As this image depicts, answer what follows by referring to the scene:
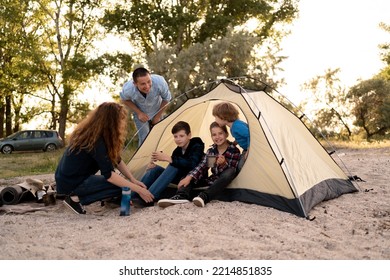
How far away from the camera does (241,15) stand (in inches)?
944

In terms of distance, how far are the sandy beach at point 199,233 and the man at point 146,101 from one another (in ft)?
5.41

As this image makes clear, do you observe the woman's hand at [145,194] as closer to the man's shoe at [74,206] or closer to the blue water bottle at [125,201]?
the blue water bottle at [125,201]

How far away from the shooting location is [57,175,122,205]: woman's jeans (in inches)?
226

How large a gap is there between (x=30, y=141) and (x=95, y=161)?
16764mm

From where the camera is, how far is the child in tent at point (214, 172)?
555cm

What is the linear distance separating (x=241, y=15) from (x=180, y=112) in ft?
58.8

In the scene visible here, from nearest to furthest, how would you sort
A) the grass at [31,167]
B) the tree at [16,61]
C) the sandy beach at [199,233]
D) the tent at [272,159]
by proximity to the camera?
the sandy beach at [199,233], the tent at [272,159], the grass at [31,167], the tree at [16,61]

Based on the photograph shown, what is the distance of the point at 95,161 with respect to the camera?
5.61 meters

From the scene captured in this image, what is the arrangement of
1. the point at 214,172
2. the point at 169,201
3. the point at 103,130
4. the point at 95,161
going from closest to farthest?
1. the point at 103,130
2. the point at 169,201
3. the point at 95,161
4. the point at 214,172

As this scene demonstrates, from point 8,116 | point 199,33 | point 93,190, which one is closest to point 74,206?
point 93,190

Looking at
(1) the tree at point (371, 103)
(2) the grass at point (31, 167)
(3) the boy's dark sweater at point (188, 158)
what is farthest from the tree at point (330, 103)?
(3) the boy's dark sweater at point (188, 158)

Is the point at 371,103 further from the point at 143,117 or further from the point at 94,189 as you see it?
the point at 94,189

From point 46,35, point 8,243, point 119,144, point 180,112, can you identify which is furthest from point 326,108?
point 8,243

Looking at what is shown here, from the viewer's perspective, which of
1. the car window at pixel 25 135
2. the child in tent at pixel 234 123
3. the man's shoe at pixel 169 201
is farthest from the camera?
the car window at pixel 25 135
